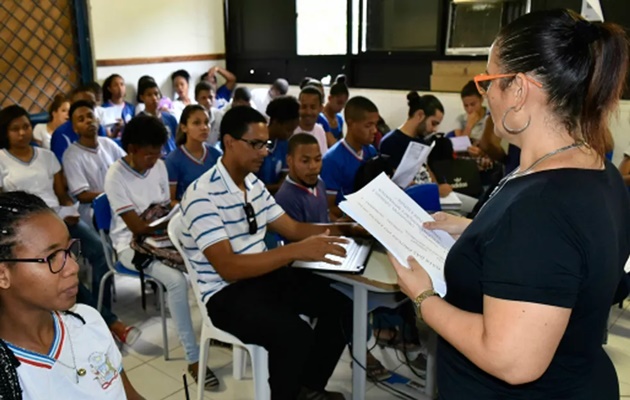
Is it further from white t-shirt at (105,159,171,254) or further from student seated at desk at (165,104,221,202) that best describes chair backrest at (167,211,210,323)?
student seated at desk at (165,104,221,202)

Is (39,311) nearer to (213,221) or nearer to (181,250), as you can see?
(213,221)

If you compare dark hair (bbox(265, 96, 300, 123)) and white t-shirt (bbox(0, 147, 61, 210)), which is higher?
dark hair (bbox(265, 96, 300, 123))

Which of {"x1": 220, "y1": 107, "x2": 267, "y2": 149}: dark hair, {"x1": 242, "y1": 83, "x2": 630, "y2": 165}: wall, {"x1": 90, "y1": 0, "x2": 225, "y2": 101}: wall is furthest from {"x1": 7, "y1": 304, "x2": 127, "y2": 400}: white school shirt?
{"x1": 90, "y1": 0, "x2": 225, "y2": 101}: wall

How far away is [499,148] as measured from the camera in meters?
3.10

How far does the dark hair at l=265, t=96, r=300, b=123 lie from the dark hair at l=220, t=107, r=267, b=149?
58.4 inches

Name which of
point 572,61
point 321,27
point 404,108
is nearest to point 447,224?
point 572,61

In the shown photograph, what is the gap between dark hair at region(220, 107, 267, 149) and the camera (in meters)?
2.15

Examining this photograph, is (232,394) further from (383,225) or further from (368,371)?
(383,225)

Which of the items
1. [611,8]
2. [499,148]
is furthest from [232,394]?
[611,8]

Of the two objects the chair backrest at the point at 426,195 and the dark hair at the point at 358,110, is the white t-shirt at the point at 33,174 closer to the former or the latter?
the dark hair at the point at 358,110

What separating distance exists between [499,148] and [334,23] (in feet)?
12.1

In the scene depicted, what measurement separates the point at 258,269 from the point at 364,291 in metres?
0.40

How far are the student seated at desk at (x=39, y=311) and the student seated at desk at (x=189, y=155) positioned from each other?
7.21ft

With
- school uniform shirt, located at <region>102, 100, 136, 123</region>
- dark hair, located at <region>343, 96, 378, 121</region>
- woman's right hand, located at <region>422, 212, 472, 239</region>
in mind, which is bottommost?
school uniform shirt, located at <region>102, 100, 136, 123</region>
